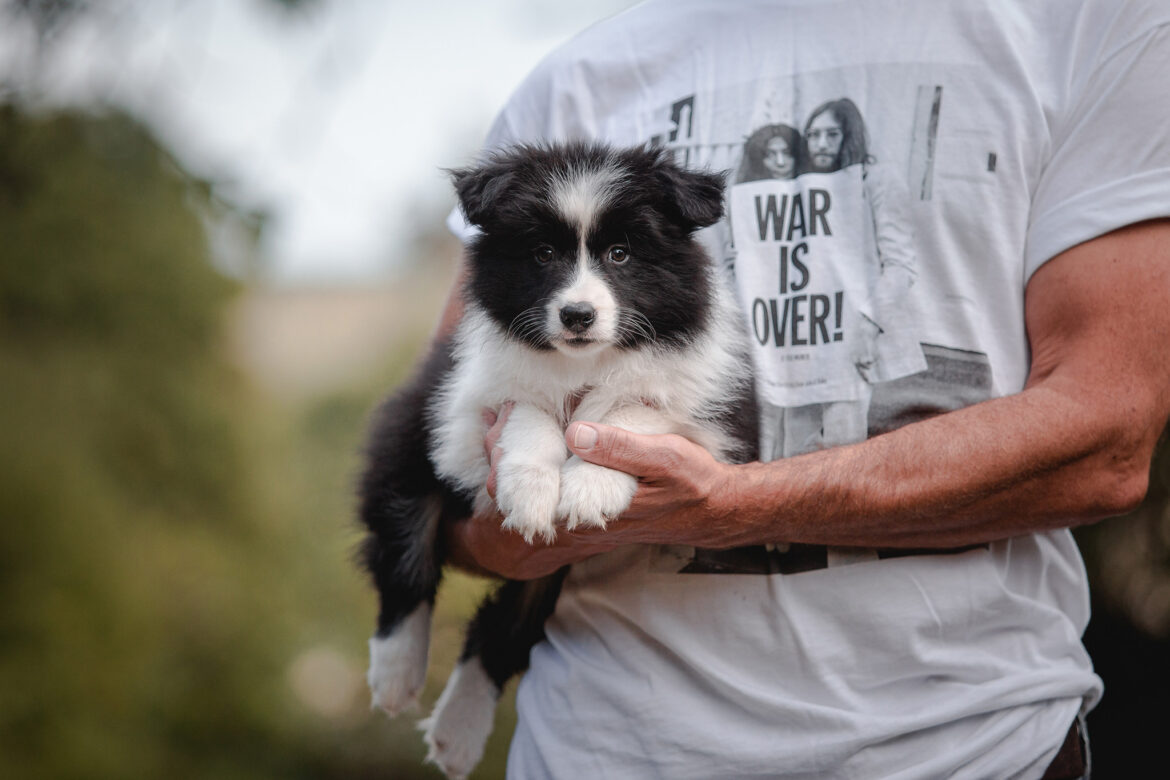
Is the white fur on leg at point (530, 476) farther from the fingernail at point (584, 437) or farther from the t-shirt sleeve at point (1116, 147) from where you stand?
the t-shirt sleeve at point (1116, 147)

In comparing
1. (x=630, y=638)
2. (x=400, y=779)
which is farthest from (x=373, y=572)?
(x=400, y=779)

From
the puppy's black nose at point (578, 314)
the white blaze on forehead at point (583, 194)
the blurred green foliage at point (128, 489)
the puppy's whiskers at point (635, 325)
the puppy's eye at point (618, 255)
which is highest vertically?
the white blaze on forehead at point (583, 194)

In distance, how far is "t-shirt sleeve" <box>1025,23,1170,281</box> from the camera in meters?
1.76

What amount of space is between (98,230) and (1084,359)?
430cm

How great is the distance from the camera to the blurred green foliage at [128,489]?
4215 millimetres

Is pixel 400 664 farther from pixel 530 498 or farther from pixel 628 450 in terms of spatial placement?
pixel 628 450

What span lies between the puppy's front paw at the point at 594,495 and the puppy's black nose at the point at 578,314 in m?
0.35

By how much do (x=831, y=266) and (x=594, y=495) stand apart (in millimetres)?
707

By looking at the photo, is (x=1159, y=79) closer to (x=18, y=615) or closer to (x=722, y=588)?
(x=722, y=588)

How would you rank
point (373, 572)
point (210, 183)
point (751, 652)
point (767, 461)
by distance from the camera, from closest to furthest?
1. point (751, 652)
2. point (767, 461)
3. point (373, 572)
4. point (210, 183)

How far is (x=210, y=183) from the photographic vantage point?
11.5 feet

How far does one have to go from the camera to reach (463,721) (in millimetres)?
2670

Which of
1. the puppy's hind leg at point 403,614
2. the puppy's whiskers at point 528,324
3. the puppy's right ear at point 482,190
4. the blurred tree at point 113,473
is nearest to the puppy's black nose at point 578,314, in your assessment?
the puppy's whiskers at point 528,324

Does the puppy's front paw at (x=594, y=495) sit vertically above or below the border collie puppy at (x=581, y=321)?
below
